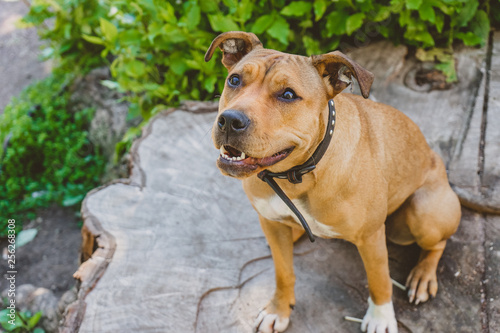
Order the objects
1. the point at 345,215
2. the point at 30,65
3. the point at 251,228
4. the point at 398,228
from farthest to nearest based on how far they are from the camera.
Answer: the point at 30,65
the point at 251,228
the point at 398,228
the point at 345,215

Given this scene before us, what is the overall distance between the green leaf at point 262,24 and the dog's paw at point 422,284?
8.04ft

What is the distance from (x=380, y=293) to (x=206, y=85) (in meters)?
2.49

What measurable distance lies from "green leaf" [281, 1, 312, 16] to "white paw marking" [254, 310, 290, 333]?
8.86 feet

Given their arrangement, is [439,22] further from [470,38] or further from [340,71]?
[340,71]

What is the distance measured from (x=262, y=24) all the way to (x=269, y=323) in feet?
8.74


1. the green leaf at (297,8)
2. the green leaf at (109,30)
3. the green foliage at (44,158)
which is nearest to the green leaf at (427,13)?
the green leaf at (297,8)

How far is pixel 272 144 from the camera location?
7.01ft

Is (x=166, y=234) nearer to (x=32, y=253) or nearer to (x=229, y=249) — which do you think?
(x=229, y=249)

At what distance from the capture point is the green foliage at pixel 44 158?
5.18 meters

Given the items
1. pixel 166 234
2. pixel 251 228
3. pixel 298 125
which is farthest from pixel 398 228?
pixel 166 234

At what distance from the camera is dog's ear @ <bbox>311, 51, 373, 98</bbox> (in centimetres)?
215

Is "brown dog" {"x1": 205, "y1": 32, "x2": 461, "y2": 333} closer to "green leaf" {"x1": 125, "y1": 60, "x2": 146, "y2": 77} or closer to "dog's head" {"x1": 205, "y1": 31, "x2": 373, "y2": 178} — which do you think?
"dog's head" {"x1": 205, "y1": 31, "x2": 373, "y2": 178}

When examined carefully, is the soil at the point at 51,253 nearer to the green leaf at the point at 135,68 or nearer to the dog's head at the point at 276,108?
the green leaf at the point at 135,68

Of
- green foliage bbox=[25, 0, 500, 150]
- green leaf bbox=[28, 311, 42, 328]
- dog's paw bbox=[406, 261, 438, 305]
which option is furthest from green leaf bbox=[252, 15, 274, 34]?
green leaf bbox=[28, 311, 42, 328]
